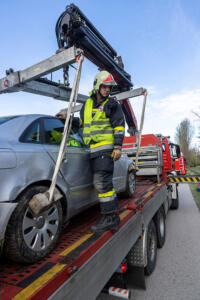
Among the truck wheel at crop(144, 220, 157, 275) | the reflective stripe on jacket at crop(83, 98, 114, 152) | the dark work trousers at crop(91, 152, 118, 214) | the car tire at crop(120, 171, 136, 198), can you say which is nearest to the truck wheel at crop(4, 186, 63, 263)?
the dark work trousers at crop(91, 152, 118, 214)

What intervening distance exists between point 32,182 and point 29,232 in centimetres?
39

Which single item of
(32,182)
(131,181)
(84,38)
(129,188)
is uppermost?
(84,38)

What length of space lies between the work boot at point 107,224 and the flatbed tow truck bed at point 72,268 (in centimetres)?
7

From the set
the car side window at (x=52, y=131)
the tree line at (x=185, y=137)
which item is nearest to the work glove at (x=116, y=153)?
the car side window at (x=52, y=131)

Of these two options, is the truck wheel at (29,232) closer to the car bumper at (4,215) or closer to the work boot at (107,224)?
the car bumper at (4,215)

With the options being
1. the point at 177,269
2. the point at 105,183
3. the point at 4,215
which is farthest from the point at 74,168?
the point at 177,269

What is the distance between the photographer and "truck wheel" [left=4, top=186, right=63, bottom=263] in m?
1.66

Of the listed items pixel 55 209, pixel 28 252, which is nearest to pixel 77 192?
pixel 55 209

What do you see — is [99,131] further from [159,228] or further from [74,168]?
[159,228]

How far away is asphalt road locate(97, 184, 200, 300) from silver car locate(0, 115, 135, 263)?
1.70 metres

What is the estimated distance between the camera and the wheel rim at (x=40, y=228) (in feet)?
5.73

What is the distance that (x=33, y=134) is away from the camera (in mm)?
2109

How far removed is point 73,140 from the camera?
8.93 ft

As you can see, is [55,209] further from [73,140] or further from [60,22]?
[60,22]
